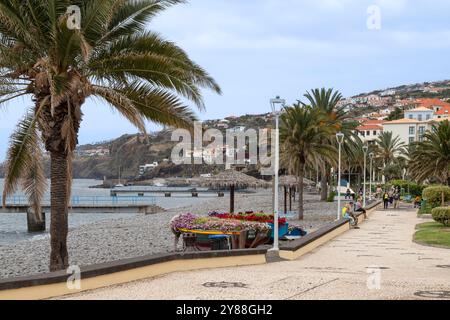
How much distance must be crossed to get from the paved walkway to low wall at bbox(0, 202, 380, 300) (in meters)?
0.21

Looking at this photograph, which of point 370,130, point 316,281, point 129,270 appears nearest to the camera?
point 129,270

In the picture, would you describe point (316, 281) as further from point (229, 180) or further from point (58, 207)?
point (229, 180)

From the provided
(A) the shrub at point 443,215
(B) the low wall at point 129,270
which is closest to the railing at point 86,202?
(A) the shrub at point 443,215

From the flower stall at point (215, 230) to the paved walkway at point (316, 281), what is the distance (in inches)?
68.1

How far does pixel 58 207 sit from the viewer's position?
43.3ft

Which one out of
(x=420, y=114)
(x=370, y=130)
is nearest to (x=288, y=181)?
(x=420, y=114)

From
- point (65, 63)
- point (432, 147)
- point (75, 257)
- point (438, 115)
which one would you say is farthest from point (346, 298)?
point (438, 115)

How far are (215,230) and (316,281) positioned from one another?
5.92m

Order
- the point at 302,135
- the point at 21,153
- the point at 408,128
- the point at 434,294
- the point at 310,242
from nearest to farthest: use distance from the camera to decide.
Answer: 1. the point at 434,294
2. the point at 21,153
3. the point at 310,242
4. the point at 302,135
5. the point at 408,128

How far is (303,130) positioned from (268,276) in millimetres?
25984

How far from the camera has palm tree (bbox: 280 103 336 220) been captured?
37188 mm

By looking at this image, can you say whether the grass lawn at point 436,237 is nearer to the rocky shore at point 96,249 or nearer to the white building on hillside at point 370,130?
the rocky shore at point 96,249

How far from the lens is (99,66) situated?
44.1ft

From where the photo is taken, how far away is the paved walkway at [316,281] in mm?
9484
